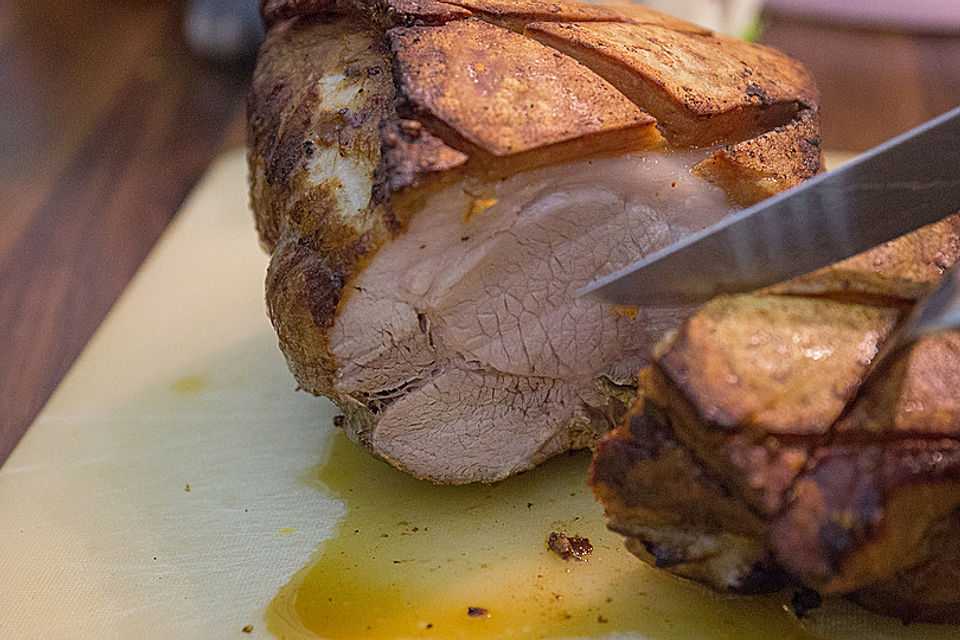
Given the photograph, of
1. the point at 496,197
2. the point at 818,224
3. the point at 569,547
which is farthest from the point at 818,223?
the point at 569,547

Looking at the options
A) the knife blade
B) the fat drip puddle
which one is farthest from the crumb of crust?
the knife blade

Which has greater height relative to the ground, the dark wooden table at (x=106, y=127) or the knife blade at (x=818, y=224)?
the knife blade at (x=818, y=224)

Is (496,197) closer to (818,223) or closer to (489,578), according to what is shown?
(818,223)

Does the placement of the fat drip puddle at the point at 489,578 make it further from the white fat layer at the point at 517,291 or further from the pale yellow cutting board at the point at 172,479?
the white fat layer at the point at 517,291

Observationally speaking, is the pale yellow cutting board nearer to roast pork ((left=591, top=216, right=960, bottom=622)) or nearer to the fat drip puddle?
the fat drip puddle

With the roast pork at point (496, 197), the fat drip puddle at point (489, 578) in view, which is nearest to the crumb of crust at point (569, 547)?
the fat drip puddle at point (489, 578)

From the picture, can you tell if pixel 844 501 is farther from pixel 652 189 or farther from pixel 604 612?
pixel 652 189

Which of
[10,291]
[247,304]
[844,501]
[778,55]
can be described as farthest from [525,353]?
[10,291]

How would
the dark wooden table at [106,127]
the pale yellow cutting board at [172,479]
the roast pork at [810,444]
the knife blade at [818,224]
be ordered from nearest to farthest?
the roast pork at [810,444] < the knife blade at [818,224] < the pale yellow cutting board at [172,479] < the dark wooden table at [106,127]
